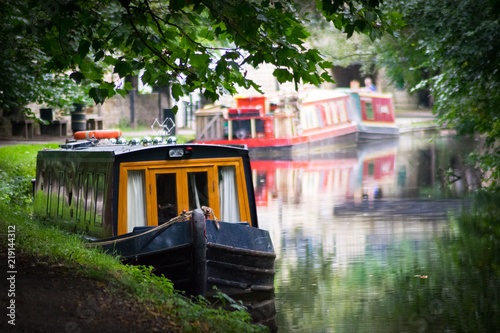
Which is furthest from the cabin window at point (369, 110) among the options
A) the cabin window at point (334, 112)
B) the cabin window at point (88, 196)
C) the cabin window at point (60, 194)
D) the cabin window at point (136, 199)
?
the cabin window at point (136, 199)

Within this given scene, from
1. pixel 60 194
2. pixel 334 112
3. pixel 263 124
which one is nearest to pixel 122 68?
pixel 60 194

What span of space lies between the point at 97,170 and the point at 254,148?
24.5 m

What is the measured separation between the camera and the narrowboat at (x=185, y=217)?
872 cm

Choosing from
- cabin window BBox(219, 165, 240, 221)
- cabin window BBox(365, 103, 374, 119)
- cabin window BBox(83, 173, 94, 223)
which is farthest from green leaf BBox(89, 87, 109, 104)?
cabin window BBox(365, 103, 374, 119)

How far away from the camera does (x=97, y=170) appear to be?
33.5 ft

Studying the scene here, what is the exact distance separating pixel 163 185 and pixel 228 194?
2.93 feet

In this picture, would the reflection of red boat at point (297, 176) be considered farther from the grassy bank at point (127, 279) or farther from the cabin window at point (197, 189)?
the grassy bank at point (127, 279)

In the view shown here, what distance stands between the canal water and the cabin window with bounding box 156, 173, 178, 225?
1799 millimetres

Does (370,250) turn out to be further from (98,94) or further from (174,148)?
(98,94)

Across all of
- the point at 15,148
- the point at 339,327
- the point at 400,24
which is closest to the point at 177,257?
the point at 339,327

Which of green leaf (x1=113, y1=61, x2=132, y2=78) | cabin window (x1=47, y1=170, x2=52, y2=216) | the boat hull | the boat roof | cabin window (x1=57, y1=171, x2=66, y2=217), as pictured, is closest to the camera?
green leaf (x1=113, y1=61, x2=132, y2=78)

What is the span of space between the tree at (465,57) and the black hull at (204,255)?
7.30 m

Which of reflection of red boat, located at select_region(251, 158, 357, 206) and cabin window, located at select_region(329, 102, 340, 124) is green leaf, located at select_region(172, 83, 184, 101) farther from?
cabin window, located at select_region(329, 102, 340, 124)

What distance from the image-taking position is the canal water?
8.80 m
